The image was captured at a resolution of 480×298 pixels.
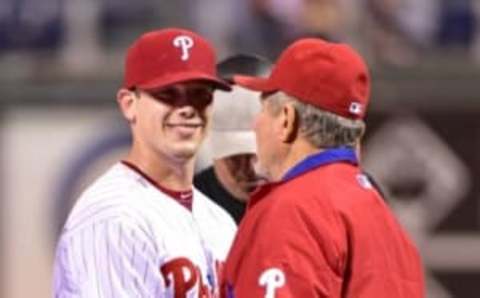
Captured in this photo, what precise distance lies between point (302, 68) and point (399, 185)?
17.4ft

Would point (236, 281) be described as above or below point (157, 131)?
below

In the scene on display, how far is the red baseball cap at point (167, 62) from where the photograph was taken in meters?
4.54

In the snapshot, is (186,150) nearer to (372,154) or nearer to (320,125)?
(320,125)

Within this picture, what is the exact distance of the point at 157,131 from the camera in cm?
452

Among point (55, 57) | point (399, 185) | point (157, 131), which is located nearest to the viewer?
point (157, 131)

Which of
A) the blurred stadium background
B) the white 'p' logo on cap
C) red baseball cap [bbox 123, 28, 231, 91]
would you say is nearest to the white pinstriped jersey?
red baseball cap [bbox 123, 28, 231, 91]

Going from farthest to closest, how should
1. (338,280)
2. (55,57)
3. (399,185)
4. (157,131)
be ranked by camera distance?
(55,57) < (399,185) < (157,131) < (338,280)

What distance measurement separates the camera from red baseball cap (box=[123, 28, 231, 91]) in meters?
4.54

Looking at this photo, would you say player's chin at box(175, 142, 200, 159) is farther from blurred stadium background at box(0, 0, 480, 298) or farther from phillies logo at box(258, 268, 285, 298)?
blurred stadium background at box(0, 0, 480, 298)

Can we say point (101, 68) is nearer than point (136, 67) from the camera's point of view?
No

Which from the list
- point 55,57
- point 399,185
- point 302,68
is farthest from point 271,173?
point 55,57

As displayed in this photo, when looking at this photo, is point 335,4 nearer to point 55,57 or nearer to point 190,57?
point 55,57

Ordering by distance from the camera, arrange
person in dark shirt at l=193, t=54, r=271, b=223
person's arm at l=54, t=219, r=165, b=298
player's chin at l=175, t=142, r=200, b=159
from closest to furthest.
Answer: person's arm at l=54, t=219, r=165, b=298 → player's chin at l=175, t=142, r=200, b=159 → person in dark shirt at l=193, t=54, r=271, b=223

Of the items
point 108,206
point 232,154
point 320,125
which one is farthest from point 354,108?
point 232,154
